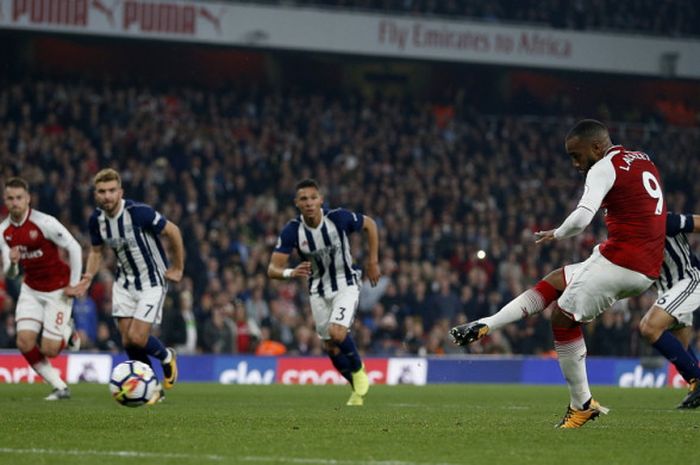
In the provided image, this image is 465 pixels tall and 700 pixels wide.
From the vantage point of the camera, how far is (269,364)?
69.1 ft

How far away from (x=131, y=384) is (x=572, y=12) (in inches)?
975

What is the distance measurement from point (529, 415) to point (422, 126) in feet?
73.9

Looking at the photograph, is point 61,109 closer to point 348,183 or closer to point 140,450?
point 348,183

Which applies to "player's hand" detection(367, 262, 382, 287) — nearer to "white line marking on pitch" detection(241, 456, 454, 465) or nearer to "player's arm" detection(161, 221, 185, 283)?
"player's arm" detection(161, 221, 185, 283)

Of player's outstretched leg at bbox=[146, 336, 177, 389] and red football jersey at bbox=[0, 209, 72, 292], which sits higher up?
red football jersey at bbox=[0, 209, 72, 292]

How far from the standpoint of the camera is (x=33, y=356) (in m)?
13.4

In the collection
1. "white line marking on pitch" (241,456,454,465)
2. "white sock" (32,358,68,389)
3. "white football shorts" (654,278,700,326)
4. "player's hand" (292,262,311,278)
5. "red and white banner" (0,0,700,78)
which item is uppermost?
"red and white banner" (0,0,700,78)

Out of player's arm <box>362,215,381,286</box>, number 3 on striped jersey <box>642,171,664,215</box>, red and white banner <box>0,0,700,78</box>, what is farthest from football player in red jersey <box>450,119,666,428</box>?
red and white banner <box>0,0,700,78</box>

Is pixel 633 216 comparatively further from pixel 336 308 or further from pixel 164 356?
pixel 164 356

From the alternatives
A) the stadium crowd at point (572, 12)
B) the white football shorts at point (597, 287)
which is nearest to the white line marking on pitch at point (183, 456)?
the white football shorts at point (597, 287)

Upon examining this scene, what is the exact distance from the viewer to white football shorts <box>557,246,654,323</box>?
28.6 feet

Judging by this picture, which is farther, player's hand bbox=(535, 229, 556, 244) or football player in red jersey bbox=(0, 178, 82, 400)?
football player in red jersey bbox=(0, 178, 82, 400)

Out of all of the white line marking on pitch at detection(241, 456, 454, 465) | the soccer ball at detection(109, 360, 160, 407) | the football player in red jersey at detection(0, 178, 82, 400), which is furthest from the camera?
the football player in red jersey at detection(0, 178, 82, 400)

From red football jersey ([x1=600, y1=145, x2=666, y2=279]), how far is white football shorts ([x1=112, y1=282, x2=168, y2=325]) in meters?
5.10
